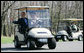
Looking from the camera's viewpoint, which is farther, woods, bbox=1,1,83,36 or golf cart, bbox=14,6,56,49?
woods, bbox=1,1,83,36

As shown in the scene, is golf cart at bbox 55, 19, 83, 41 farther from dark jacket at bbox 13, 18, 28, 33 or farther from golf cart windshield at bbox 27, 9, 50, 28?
dark jacket at bbox 13, 18, 28, 33

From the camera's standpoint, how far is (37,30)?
61.0ft

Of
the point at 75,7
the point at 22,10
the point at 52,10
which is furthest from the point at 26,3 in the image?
the point at 22,10

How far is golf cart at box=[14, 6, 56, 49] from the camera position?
18.3 m

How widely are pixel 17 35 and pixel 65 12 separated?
101ft

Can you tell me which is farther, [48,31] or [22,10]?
[22,10]

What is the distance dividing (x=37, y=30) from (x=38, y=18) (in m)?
1.08

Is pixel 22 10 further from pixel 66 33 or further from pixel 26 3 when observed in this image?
pixel 26 3

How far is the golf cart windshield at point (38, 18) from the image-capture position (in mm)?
19297

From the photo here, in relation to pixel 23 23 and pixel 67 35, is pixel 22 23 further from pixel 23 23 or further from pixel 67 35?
pixel 67 35

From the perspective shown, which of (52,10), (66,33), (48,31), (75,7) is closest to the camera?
(48,31)

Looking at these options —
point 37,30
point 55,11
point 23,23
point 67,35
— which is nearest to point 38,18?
point 23,23

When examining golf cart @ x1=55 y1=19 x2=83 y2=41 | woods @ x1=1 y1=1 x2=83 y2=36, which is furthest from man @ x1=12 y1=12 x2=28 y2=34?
woods @ x1=1 y1=1 x2=83 y2=36

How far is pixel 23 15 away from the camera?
64.0ft
